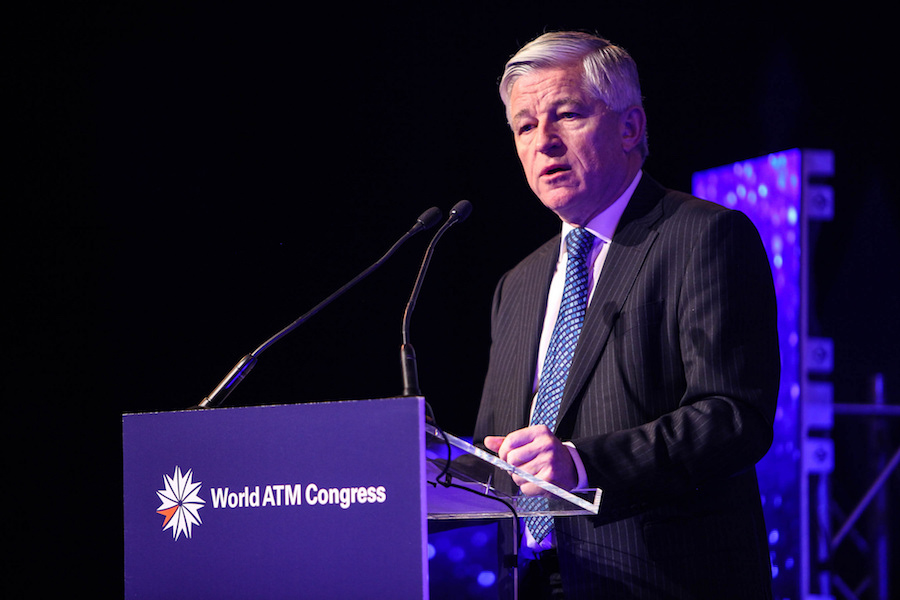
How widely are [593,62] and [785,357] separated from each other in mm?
1992

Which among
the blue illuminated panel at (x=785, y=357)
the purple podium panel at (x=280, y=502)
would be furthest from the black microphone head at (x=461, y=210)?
the blue illuminated panel at (x=785, y=357)

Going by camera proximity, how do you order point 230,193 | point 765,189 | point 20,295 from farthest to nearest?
point 765,189, point 230,193, point 20,295

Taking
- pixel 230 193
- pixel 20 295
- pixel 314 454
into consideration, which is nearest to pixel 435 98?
pixel 230 193

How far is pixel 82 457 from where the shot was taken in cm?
323

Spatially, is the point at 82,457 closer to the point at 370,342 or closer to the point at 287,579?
the point at 370,342

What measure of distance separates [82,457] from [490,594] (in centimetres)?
191

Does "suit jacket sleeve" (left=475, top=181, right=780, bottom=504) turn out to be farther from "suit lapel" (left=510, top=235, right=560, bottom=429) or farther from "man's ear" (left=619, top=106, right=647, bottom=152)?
"man's ear" (left=619, top=106, right=647, bottom=152)

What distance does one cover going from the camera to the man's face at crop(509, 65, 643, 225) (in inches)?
86.4

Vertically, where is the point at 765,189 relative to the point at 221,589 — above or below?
above

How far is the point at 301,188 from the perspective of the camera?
3740 millimetres

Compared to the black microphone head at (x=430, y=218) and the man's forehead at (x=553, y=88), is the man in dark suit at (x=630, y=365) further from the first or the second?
the black microphone head at (x=430, y=218)

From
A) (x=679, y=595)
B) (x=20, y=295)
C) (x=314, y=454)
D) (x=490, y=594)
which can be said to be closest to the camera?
(x=314, y=454)

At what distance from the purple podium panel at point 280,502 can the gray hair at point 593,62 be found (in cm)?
125

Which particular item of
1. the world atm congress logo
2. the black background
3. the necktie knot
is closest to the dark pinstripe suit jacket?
the necktie knot
